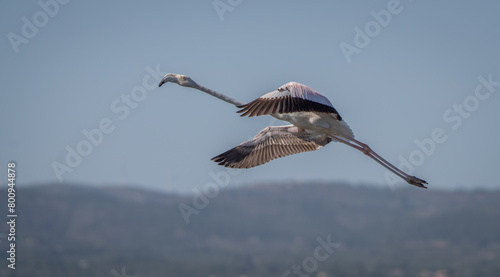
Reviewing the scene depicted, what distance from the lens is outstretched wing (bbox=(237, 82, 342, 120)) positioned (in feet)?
56.4

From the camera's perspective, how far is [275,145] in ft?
69.4

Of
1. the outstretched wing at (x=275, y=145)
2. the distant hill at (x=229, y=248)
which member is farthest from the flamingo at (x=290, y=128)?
the distant hill at (x=229, y=248)

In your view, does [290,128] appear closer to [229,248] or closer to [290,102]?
[290,102]

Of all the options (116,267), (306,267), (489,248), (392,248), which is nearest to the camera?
(116,267)

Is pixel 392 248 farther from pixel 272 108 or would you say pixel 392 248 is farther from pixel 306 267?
pixel 272 108

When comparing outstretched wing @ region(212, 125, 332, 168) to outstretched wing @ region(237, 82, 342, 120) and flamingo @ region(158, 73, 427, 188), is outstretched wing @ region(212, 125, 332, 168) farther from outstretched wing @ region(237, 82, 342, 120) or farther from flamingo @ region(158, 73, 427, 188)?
outstretched wing @ region(237, 82, 342, 120)

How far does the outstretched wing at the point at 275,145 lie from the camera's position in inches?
824

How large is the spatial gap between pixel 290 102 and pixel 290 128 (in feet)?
11.8

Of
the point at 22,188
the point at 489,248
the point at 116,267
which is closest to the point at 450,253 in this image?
the point at 489,248

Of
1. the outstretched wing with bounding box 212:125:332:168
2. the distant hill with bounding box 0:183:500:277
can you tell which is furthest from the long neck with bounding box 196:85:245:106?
the distant hill with bounding box 0:183:500:277

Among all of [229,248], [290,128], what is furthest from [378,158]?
[229,248]

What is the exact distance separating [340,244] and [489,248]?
40.4 m

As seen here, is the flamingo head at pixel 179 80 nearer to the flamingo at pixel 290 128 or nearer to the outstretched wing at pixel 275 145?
the flamingo at pixel 290 128

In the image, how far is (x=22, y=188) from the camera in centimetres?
19300
